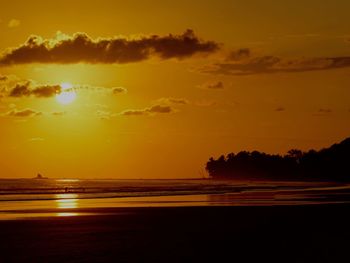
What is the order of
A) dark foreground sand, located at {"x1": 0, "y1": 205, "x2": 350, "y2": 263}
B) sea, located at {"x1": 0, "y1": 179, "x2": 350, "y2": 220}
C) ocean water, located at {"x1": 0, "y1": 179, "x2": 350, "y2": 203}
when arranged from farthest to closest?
ocean water, located at {"x1": 0, "y1": 179, "x2": 350, "y2": 203} → sea, located at {"x1": 0, "y1": 179, "x2": 350, "y2": 220} → dark foreground sand, located at {"x1": 0, "y1": 205, "x2": 350, "y2": 263}

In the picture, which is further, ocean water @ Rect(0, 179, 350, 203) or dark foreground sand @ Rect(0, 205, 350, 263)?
ocean water @ Rect(0, 179, 350, 203)

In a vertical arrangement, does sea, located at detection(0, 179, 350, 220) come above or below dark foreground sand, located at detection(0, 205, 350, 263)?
above

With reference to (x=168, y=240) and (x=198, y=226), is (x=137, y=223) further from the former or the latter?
(x=168, y=240)

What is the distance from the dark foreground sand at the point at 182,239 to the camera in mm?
18828

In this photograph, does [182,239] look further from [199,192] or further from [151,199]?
[199,192]

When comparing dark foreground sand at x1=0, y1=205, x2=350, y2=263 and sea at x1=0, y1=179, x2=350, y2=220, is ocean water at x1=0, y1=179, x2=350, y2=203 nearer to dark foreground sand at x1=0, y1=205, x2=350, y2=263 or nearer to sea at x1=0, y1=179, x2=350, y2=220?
sea at x1=0, y1=179, x2=350, y2=220

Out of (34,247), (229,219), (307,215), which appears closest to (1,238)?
(34,247)

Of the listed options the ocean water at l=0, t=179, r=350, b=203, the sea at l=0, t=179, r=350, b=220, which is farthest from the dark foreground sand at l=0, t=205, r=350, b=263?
the ocean water at l=0, t=179, r=350, b=203

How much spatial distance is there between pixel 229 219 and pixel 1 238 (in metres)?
12.7

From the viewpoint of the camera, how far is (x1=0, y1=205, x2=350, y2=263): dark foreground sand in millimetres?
18828

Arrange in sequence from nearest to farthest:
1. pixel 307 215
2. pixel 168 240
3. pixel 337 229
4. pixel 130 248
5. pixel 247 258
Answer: pixel 247 258, pixel 130 248, pixel 168 240, pixel 337 229, pixel 307 215

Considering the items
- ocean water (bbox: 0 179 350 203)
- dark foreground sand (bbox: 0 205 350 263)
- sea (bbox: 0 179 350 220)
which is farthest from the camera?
ocean water (bbox: 0 179 350 203)

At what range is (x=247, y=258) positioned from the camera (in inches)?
725

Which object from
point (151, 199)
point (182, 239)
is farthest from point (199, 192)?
point (182, 239)
